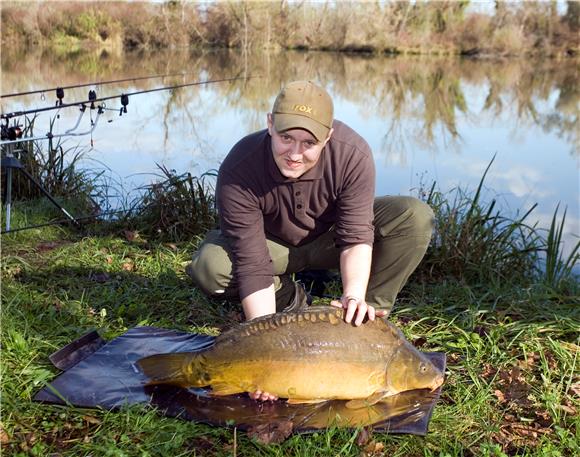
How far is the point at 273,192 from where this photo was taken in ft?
7.80

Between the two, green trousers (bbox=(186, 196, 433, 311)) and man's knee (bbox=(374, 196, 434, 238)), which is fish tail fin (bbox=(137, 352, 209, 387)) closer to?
green trousers (bbox=(186, 196, 433, 311))

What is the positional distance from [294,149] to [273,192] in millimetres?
289

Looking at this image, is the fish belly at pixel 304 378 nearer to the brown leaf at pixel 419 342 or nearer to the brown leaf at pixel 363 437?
the brown leaf at pixel 363 437

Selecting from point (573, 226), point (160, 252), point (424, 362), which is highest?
point (424, 362)

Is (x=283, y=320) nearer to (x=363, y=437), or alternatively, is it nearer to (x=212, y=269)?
(x=363, y=437)

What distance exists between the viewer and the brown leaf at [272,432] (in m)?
1.90

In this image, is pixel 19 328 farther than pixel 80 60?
No

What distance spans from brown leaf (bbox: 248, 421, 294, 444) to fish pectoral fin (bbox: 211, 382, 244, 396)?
0.14m

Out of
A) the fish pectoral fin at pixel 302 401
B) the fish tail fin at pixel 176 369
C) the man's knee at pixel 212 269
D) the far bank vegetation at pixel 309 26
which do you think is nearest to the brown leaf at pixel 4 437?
the fish tail fin at pixel 176 369

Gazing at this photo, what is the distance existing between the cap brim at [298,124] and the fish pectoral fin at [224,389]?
831 mm

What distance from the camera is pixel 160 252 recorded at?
3.62 meters

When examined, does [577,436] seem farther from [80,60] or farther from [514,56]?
[514,56]

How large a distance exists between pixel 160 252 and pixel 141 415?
1675 mm

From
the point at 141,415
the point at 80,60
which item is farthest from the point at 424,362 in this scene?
the point at 80,60
